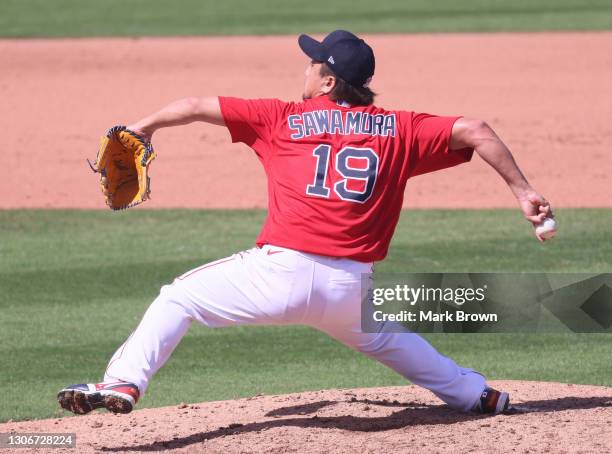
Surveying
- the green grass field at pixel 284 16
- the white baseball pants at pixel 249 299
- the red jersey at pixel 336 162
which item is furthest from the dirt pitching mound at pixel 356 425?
the green grass field at pixel 284 16

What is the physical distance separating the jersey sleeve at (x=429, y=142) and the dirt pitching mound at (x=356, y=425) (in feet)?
3.58

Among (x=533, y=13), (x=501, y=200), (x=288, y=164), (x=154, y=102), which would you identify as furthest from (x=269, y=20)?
(x=288, y=164)

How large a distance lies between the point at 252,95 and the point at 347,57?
998 cm

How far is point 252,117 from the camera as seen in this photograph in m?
5.03

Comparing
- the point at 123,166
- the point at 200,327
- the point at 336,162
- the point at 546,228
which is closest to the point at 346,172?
the point at 336,162

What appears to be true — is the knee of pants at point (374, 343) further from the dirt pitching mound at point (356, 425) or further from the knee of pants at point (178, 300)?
the knee of pants at point (178, 300)

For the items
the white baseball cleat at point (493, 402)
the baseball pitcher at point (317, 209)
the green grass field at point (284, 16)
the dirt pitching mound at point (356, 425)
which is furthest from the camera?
the green grass field at point (284, 16)

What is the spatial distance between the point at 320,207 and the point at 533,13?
16.5 m

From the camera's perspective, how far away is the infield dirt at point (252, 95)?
38.0 feet

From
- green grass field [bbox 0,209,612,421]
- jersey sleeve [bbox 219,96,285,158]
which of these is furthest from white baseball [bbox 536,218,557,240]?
green grass field [bbox 0,209,612,421]

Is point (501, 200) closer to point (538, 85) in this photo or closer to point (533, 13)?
point (538, 85)

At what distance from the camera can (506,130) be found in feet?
44.0

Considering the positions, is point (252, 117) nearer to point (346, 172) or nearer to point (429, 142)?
point (346, 172)

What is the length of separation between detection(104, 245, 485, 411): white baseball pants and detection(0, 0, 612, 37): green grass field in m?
14.0
